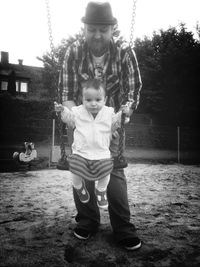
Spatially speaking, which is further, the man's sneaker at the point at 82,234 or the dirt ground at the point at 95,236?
the man's sneaker at the point at 82,234

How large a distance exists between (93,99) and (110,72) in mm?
384

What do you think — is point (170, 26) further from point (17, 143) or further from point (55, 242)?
point (55, 242)

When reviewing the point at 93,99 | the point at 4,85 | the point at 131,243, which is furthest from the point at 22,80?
the point at 131,243

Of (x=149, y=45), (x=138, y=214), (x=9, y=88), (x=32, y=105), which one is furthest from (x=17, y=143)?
(x=9, y=88)

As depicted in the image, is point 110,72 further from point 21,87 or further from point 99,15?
point 21,87

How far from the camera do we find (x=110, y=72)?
2375 millimetres

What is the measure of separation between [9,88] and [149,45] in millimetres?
15481

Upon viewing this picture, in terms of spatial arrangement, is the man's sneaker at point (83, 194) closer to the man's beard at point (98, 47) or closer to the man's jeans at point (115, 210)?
the man's jeans at point (115, 210)

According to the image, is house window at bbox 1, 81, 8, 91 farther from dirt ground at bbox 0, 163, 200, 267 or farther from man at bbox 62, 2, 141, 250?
man at bbox 62, 2, 141, 250

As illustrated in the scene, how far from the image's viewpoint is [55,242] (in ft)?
7.06

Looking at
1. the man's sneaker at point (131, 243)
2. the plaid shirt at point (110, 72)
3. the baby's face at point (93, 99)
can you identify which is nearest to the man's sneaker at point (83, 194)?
the man's sneaker at point (131, 243)

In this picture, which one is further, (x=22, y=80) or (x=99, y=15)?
(x=22, y=80)

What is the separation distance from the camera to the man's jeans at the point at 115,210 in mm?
2123

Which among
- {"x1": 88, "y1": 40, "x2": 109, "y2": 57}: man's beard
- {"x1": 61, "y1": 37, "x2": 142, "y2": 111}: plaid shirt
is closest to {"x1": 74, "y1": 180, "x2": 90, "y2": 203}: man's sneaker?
{"x1": 61, "y1": 37, "x2": 142, "y2": 111}: plaid shirt
